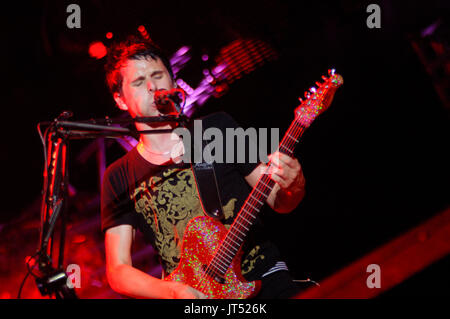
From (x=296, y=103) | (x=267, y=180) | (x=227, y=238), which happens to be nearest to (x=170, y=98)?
(x=267, y=180)

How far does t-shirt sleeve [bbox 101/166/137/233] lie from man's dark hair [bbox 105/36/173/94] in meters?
0.65

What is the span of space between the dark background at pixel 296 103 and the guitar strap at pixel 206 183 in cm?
138

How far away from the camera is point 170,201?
2.20 m

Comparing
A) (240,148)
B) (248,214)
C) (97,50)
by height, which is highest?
(97,50)

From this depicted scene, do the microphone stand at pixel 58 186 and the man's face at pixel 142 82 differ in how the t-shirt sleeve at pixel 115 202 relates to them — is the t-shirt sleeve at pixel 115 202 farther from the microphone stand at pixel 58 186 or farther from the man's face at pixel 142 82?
the microphone stand at pixel 58 186

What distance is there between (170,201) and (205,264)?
48 cm

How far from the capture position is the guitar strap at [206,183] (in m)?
2.13

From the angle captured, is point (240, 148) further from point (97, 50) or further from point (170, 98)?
point (97, 50)

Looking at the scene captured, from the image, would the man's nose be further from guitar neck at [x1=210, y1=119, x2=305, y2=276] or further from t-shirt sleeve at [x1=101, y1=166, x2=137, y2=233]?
guitar neck at [x1=210, y1=119, x2=305, y2=276]

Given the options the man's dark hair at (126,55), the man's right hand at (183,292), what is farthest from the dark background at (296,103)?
the man's right hand at (183,292)

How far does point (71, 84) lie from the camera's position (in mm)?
3537

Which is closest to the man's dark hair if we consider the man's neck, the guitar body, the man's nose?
the man's nose

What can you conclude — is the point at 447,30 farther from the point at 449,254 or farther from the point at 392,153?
the point at 449,254

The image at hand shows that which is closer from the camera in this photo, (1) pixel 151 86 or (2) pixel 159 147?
(1) pixel 151 86
